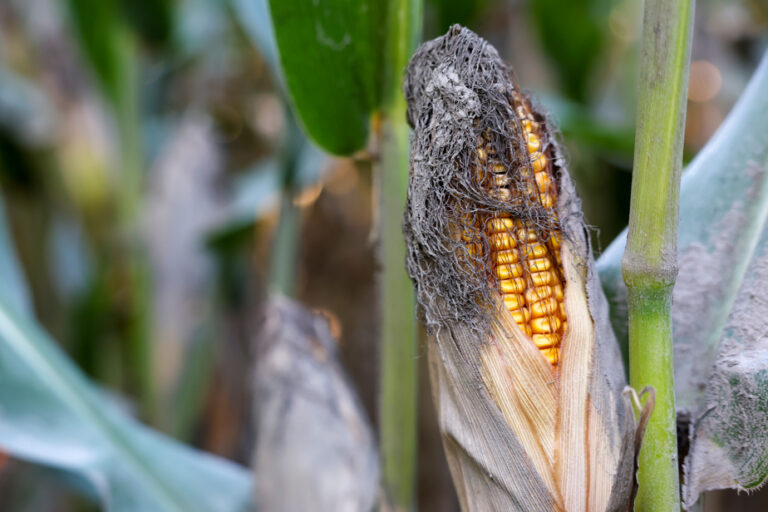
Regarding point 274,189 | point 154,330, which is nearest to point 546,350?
point 274,189

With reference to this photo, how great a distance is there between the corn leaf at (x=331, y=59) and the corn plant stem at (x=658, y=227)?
8.8 inches

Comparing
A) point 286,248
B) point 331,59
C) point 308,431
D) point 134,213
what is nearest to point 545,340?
point 331,59

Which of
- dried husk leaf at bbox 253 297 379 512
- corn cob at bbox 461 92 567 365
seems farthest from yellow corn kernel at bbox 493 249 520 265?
dried husk leaf at bbox 253 297 379 512

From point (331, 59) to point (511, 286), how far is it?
23cm

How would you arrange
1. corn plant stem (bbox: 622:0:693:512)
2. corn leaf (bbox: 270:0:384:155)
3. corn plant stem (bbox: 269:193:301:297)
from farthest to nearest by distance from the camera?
1. corn plant stem (bbox: 269:193:301:297)
2. corn leaf (bbox: 270:0:384:155)
3. corn plant stem (bbox: 622:0:693:512)

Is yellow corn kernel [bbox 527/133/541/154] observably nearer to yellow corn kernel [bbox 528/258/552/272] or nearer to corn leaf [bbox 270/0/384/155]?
yellow corn kernel [bbox 528/258/552/272]

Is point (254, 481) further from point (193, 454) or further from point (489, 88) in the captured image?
point (489, 88)

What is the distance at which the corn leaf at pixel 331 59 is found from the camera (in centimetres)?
48

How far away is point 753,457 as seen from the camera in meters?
0.38

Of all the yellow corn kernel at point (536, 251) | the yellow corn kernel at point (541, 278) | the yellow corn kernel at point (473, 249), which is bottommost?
the yellow corn kernel at point (541, 278)

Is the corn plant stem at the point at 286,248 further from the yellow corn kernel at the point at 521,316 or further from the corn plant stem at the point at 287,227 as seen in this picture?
the yellow corn kernel at the point at 521,316

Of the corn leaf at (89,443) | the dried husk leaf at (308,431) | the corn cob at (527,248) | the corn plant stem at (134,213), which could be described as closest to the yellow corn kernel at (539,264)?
the corn cob at (527,248)

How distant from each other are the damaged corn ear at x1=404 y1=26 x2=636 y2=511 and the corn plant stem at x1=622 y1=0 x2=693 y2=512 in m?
0.02

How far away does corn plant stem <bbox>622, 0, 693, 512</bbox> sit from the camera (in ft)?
1.06
